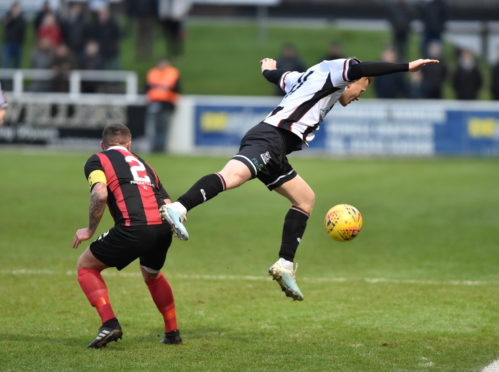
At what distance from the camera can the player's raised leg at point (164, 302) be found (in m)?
8.15

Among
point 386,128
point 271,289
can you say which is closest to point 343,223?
point 271,289

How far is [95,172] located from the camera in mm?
7754

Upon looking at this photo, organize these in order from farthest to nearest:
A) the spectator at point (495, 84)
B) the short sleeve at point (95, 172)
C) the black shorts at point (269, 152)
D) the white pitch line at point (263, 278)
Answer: the spectator at point (495, 84) < the white pitch line at point (263, 278) < the black shorts at point (269, 152) < the short sleeve at point (95, 172)

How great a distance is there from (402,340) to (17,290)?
13.7 ft

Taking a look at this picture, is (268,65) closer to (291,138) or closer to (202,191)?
(291,138)

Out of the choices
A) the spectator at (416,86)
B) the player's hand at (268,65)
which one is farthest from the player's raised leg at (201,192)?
the spectator at (416,86)

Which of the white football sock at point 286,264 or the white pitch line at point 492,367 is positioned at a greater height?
the white football sock at point 286,264

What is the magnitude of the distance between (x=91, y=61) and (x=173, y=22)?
515 cm

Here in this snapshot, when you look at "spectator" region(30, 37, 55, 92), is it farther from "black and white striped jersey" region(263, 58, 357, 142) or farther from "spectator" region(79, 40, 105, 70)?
"black and white striped jersey" region(263, 58, 357, 142)

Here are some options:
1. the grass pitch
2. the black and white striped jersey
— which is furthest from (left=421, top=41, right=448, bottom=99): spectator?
the black and white striped jersey

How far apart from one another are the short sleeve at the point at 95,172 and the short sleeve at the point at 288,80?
2095 mm

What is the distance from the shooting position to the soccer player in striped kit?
26.8 feet

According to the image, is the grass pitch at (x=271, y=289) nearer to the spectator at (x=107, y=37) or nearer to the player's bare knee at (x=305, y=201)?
the player's bare knee at (x=305, y=201)

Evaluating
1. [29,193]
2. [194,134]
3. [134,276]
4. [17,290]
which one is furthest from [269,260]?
[194,134]
